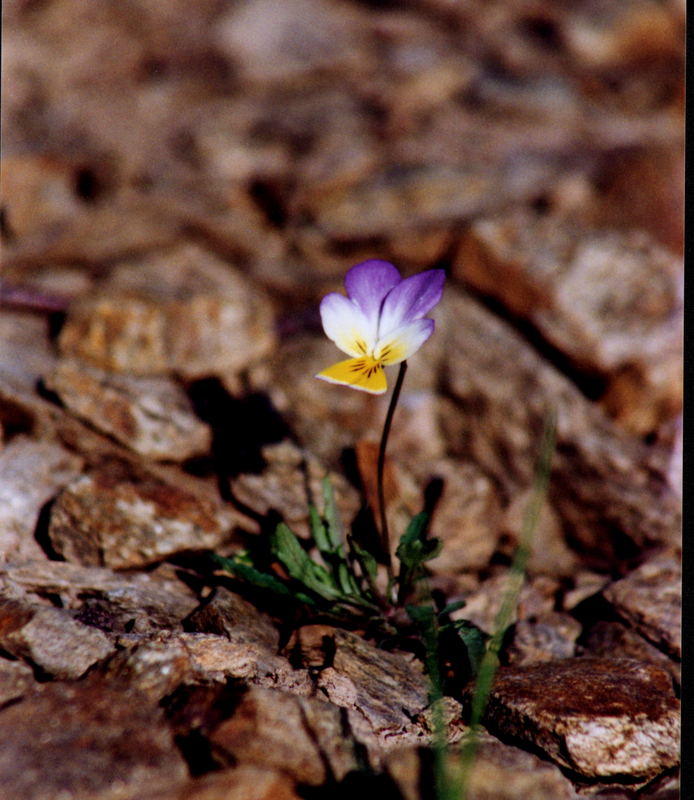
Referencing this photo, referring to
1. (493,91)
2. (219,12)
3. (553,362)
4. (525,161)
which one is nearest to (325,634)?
(553,362)

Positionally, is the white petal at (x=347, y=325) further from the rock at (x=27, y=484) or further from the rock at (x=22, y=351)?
the rock at (x=22, y=351)

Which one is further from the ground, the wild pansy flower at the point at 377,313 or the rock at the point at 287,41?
the rock at the point at 287,41

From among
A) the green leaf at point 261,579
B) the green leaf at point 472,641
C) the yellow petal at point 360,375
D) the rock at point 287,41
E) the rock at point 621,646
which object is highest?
the rock at point 287,41

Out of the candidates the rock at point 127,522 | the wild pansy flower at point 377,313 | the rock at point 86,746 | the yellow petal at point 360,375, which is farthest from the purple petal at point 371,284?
the rock at point 86,746

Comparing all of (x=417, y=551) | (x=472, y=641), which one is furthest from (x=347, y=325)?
(x=472, y=641)

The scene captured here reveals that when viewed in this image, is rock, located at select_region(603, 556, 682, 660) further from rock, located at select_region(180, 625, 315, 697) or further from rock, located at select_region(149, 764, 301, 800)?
rock, located at select_region(149, 764, 301, 800)

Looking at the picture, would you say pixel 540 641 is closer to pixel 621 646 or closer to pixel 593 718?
pixel 621 646
